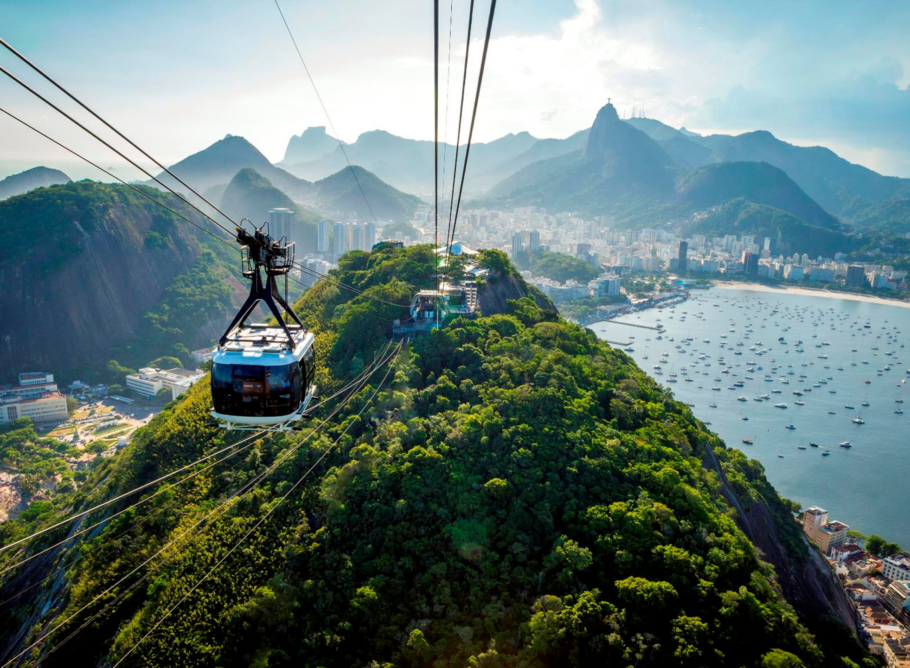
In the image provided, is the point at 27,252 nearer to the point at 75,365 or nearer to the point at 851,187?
the point at 75,365

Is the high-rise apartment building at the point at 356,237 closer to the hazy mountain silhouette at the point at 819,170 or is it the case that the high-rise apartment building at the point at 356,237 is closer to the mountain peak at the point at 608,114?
the mountain peak at the point at 608,114

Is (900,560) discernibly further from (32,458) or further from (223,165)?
(223,165)

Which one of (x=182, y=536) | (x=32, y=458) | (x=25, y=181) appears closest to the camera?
(x=182, y=536)

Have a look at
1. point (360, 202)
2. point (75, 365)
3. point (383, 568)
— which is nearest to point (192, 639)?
point (383, 568)

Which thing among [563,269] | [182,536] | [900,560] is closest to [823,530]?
[900,560]

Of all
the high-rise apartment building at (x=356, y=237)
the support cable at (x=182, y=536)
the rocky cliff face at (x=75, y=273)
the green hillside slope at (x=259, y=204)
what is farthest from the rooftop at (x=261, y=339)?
the green hillside slope at (x=259, y=204)

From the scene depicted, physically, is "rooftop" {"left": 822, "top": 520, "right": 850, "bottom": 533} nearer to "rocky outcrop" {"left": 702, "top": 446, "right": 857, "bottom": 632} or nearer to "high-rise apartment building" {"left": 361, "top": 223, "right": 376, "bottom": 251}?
"rocky outcrop" {"left": 702, "top": 446, "right": 857, "bottom": 632}
